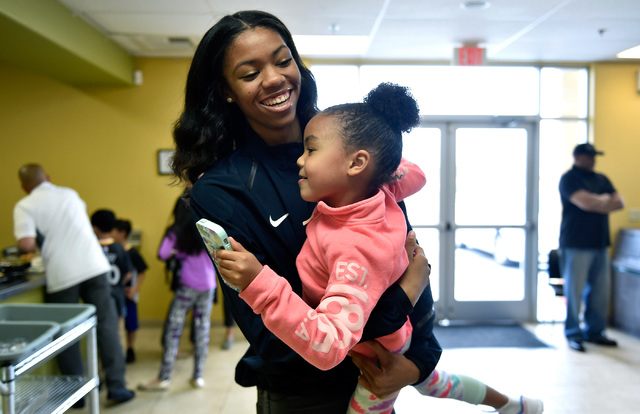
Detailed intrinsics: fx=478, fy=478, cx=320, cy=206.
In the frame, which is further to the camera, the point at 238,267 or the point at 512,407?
the point at 512,407

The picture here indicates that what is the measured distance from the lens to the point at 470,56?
457 centimetres

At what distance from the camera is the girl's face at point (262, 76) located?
1.07 metres

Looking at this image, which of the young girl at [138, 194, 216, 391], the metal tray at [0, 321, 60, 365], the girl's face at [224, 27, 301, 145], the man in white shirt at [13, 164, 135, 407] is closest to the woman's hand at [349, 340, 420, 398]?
the girl's face at [224, 27, 301, 145]

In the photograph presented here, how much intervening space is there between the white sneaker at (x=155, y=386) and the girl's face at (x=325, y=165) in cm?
310

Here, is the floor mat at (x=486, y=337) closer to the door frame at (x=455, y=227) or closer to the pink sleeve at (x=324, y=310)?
the door frame at (x=455, y=227)

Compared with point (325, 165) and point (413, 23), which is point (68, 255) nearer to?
point (325, 165)

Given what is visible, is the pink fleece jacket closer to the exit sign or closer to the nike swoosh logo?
the nike swoosh logo

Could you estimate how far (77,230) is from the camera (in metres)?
3.21

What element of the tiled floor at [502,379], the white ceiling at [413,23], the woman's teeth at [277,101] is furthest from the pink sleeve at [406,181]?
the white ceiling at [413,23]

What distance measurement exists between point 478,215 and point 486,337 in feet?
4.41

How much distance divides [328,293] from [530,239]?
507cm

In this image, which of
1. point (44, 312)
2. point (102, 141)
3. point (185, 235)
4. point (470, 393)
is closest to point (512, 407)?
point (470, 393)

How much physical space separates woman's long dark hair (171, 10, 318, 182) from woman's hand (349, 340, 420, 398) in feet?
1.91

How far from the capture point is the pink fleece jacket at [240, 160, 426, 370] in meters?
0.85
